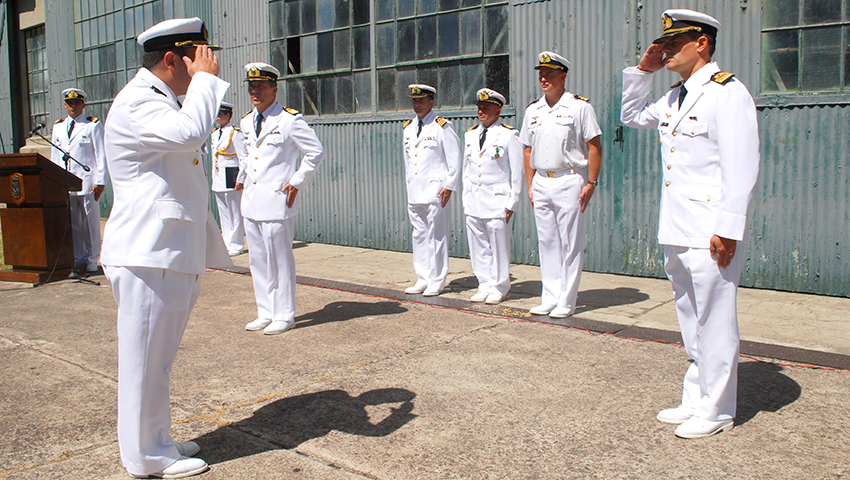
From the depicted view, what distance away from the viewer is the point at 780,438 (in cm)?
333

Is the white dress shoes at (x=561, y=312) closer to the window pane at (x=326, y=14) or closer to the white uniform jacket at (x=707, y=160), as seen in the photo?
the white uniform jacket at (x=707, y=160)

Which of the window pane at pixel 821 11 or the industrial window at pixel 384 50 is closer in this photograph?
the window pane at pixel 821 11

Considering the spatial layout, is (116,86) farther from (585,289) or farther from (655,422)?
(655,422)

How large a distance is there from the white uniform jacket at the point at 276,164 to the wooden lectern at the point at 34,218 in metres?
3.56

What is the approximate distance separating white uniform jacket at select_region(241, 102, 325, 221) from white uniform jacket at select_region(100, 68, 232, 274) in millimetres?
2573

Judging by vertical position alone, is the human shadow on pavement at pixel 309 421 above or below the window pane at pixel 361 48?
below

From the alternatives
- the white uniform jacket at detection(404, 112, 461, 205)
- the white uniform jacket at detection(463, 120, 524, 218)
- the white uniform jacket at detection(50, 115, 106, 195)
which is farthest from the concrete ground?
the white uniform jacket at detection(50, 115, 106, 195)

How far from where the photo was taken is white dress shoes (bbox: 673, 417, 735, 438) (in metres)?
3.36

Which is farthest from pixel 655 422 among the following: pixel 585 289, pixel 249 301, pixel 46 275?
pixel 46 275

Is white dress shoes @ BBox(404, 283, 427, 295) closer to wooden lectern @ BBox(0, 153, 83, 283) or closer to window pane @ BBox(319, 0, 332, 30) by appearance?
wooden lectern @ BBox(0, 153, 83, 283)

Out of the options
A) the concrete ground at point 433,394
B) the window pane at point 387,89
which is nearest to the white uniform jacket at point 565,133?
the concrete ground at point 433,394

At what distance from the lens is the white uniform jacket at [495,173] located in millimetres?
6566

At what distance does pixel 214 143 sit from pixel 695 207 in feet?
29.0

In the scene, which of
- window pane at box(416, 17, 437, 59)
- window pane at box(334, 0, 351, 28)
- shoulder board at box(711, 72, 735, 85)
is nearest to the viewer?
shoulder board at box(711, 72, 735, 85)
